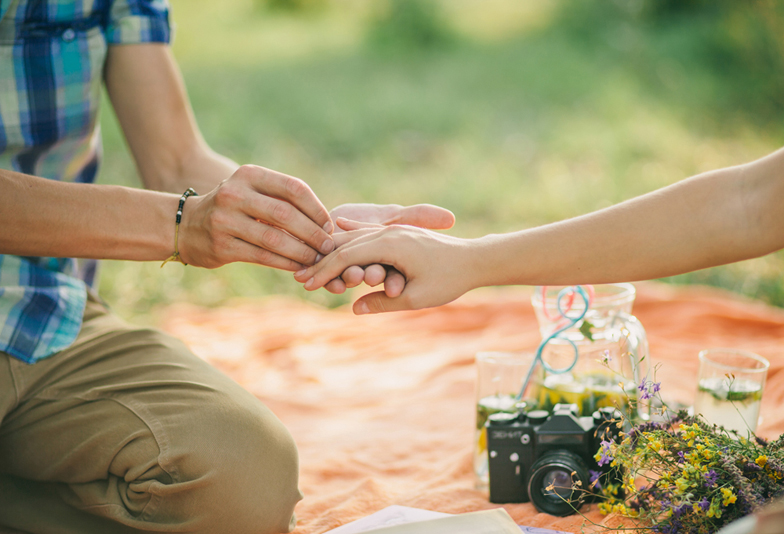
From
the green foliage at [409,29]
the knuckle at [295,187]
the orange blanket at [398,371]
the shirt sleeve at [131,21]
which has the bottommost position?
the orange blanket at [398,371]

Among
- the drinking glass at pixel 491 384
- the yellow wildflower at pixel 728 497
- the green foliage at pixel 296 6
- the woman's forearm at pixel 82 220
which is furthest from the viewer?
the green foliage at pixel 296 6

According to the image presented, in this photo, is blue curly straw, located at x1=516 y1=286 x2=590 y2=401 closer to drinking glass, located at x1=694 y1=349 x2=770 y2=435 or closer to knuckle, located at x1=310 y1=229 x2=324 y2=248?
drinking glass, located at x1=694 y1=349 x2=770 y2=435

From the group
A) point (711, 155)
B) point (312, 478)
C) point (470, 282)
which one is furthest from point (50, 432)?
point (711, 155)

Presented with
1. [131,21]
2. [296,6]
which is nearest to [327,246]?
[131,21]

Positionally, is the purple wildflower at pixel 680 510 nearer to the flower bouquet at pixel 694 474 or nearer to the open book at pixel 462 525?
the flower bouquet at pixel 694 474

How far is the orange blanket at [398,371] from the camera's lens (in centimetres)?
156

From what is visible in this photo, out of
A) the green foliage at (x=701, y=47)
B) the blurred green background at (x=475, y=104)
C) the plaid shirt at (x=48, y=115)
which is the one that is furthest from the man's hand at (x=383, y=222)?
the green foliage at (x=701, y=47)

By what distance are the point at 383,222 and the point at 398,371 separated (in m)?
0.83

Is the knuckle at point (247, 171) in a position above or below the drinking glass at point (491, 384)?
above

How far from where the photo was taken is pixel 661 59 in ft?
22.5

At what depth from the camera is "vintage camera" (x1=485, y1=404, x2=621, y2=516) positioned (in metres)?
1.32

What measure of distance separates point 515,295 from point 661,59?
16.7 ft

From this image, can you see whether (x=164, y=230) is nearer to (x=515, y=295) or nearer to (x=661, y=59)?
(x=515, y=295)

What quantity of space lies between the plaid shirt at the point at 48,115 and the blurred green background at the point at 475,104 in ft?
4.93
